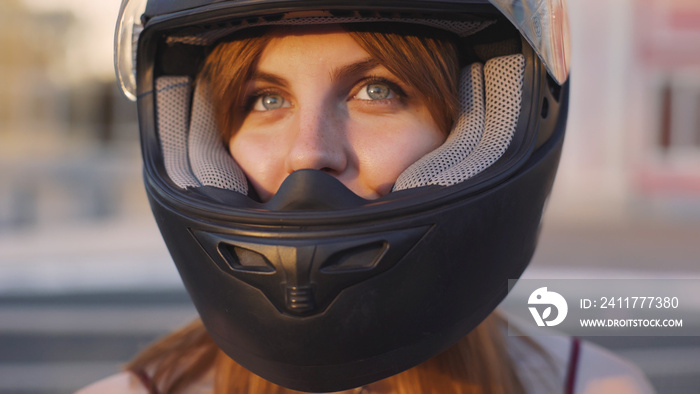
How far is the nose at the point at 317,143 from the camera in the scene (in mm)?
1145

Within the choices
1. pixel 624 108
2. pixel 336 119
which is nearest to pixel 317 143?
pixel 336 119

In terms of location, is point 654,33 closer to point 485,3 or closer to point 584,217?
point 584,217

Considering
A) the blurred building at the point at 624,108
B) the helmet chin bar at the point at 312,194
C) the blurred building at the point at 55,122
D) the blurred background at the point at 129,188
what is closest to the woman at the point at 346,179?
the helmet chin bar at the point at 312,194

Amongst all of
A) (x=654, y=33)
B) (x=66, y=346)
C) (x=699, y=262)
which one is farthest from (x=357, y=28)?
(x=654, y=33)

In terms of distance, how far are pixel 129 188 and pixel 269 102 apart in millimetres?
13295

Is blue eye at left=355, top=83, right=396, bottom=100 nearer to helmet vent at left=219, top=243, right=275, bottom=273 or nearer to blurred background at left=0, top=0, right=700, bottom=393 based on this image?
helmet vent at left=219, top=243, right=275, bottom=273

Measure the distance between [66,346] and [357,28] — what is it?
3999 millimetres

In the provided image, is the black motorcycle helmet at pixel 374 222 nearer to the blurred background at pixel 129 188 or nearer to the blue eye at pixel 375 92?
the blue eye at pixel 375 92

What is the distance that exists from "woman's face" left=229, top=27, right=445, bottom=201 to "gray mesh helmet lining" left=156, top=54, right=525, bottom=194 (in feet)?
0.17

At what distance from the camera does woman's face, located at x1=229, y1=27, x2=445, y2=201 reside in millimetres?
1180

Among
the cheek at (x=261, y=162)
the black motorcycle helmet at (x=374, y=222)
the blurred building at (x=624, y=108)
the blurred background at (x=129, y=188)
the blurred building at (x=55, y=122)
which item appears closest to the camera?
the black motorcycle helmet at (x=374, y=222)

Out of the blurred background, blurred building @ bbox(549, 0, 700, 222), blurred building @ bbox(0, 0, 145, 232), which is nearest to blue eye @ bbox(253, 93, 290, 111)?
the blurred background

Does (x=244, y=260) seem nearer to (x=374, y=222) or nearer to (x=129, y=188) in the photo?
(x=374, y=222)

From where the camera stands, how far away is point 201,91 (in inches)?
56.9
